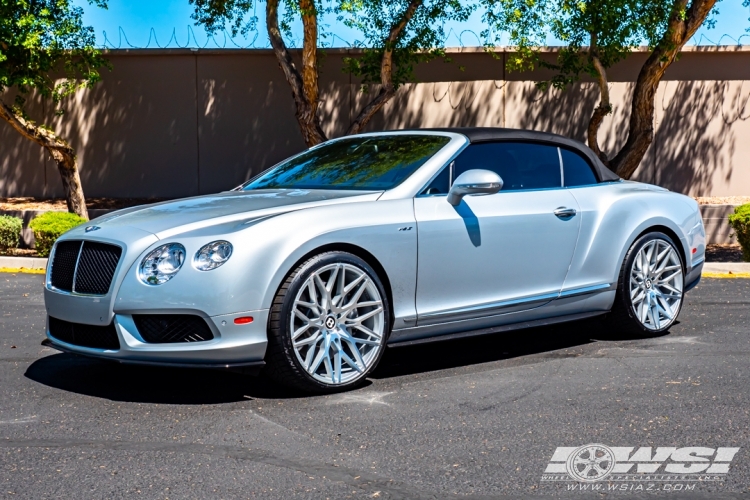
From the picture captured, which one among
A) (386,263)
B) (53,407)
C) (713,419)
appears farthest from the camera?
(386,263)

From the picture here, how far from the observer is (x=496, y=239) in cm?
629

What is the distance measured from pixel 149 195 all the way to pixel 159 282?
13.5 metres

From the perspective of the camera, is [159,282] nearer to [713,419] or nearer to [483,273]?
[483,273]

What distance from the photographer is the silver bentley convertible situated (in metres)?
5.29

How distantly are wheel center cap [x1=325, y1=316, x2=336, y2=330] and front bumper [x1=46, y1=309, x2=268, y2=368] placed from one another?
414mm

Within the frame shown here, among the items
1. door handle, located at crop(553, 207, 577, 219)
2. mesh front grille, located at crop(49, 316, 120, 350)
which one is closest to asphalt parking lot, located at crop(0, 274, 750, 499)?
mesh front grille, located at crop(49, 316, 120, 350)

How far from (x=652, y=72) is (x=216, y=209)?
1105 cm

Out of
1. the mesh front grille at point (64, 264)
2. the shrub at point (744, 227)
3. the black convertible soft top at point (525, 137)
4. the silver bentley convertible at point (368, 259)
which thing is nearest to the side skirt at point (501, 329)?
the silver bentley convertible at point (368, 259)

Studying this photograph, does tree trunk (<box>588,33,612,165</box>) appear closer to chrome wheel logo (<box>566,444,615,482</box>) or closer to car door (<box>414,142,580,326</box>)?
car door (<box>414,142,580,326</box>)

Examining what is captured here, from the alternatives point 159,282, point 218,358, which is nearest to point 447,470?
point 218,358

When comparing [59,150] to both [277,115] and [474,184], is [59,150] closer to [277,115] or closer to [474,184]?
[277,115]

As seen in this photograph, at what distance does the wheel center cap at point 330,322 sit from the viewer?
5.62 meters

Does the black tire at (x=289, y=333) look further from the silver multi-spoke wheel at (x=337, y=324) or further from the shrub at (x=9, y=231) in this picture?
the shrub at (x=9, y=231)

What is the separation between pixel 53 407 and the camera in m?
5.39
